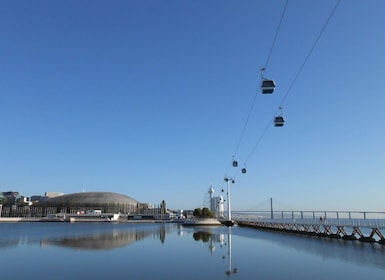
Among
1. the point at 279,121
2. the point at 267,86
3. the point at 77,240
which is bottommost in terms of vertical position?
the point at 77,240

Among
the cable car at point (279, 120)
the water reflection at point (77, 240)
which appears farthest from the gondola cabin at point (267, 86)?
the water reflection at point (77, 240)

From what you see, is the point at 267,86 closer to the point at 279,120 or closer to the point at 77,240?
the point at 279,120

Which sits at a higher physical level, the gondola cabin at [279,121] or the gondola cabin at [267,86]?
the gondola cabin at [267,86]

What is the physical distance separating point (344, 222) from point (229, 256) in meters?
20.9

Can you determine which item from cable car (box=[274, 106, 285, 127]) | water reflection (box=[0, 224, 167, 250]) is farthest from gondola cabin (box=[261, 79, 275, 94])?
water reflection (box=[0, 224, 167, 250])

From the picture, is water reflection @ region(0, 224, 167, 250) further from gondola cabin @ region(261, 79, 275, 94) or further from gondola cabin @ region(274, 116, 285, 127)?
gondola cabin @ region(261, 79, 275, 94)

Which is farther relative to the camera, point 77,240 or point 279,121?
point 77,240

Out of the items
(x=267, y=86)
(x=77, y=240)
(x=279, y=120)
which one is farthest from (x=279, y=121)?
(x=77, y=240)

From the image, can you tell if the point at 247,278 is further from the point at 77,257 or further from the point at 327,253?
the point at 77,257

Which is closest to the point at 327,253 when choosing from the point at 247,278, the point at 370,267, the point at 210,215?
the point at 370,267

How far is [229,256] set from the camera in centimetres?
2623

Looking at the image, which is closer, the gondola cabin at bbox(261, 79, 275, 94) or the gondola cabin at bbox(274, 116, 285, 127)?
the gondola cabin at bbox(261, 79, 275, 94)

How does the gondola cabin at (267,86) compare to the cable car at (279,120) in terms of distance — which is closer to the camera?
the gondola cabin at (267,86)

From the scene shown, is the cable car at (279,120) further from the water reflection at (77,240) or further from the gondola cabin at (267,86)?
the water reflection at (77,240)
